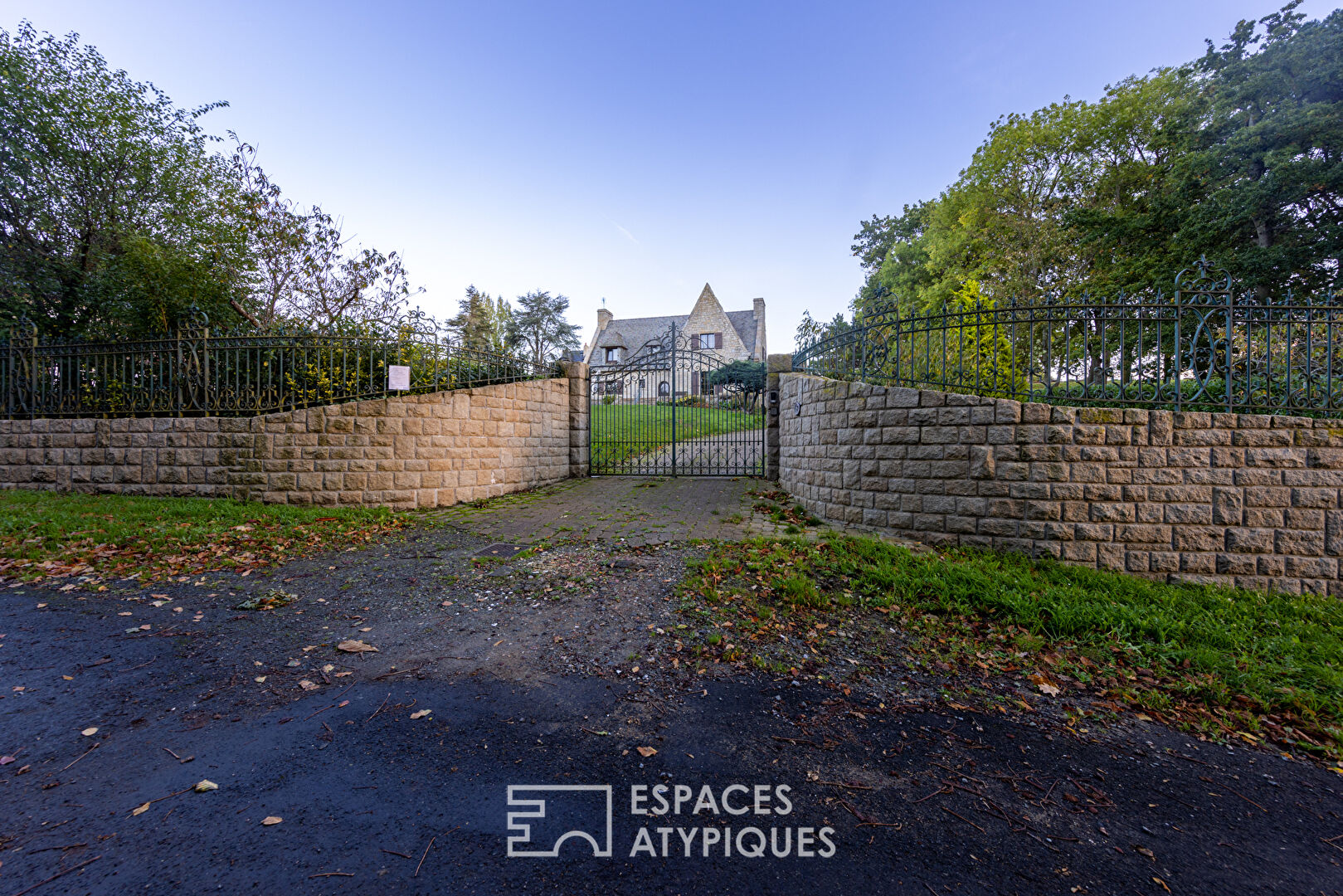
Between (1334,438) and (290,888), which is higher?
(1334,438)

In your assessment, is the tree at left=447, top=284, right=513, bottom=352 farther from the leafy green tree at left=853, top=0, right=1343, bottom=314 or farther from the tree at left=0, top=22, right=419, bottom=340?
the leafy green tree at left=853, top=0, right=1343, bottom=314

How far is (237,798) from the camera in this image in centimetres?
217

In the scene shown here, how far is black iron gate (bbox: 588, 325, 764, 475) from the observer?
1166 cm

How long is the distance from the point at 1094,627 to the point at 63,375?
1565 cm

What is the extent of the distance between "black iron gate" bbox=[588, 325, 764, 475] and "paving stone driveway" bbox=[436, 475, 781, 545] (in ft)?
4.05

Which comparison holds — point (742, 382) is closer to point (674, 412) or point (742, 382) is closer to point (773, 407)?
point (773, 407)

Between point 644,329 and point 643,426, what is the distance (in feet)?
111

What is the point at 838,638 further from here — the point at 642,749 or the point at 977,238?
the point at 977,238

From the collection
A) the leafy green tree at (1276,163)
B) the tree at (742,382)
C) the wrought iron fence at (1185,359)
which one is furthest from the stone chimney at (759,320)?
the wrought iron fence at (1185,359)

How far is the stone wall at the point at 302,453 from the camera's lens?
8.10 metres

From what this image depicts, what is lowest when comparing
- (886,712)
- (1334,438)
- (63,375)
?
(886,712)

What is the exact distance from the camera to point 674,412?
1184cm

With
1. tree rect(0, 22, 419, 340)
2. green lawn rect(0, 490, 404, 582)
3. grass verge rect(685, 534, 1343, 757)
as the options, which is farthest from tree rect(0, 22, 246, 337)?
grass verge rect(685, 534, 1343, 757)

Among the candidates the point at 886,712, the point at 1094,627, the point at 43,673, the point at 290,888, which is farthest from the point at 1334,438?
the point at 43,673
